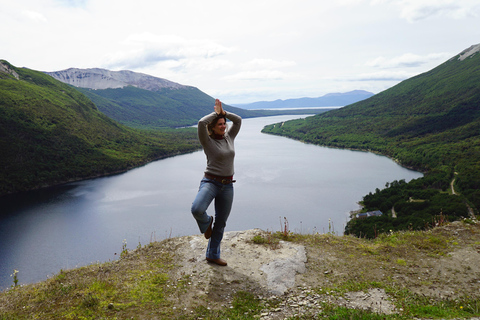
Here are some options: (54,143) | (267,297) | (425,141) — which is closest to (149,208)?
(54,143)

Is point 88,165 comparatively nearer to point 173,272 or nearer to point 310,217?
point 310,217

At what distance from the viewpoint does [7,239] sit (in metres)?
46.7

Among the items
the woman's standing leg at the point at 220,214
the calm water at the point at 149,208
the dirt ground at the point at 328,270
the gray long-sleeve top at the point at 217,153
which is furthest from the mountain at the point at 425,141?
the gray long-sleeve top at the point at 217,153

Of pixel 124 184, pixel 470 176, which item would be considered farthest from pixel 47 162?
pixel 470 176

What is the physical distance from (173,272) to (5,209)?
7279 centimetres

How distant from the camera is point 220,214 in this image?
6066mm

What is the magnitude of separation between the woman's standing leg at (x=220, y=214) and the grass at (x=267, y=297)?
1.95 feet

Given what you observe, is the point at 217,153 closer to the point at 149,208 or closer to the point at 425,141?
the point at 149,208

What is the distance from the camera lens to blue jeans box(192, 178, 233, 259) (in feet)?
17.8

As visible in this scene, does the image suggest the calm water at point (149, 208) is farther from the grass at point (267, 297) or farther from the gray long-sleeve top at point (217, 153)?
the gray long-sleeve top at point (217, 153)

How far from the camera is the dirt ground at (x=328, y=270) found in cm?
502

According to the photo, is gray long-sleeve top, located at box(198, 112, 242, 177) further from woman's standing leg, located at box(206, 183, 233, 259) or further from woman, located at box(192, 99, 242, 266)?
woman's standing leg, located at box(206, 183, 233, 259)

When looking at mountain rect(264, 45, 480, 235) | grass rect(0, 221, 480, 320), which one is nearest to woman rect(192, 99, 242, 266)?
grass rect(0, 221, 480, 320)

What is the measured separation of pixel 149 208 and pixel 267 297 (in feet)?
A: 195
